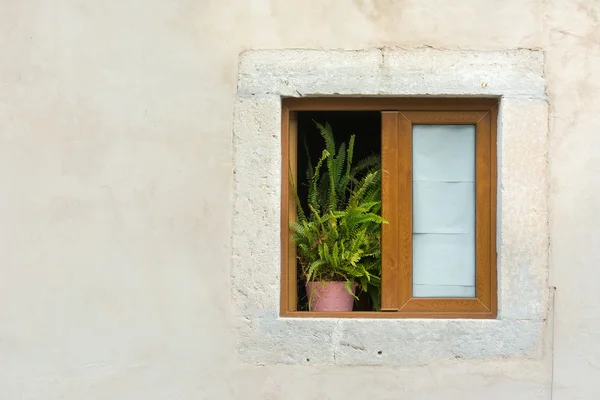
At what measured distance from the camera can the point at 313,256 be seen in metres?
4.03

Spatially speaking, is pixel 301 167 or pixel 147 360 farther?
pixel 301 167

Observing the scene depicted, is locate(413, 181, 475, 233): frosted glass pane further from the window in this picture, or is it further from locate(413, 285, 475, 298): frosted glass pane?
locate(413, 285, 475, 298): frosted glass pane

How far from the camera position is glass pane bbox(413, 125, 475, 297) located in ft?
13.1

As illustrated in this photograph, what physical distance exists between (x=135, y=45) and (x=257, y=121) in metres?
0.79

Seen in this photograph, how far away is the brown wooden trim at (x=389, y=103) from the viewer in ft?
13.1

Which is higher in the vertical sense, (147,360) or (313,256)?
(313,256)

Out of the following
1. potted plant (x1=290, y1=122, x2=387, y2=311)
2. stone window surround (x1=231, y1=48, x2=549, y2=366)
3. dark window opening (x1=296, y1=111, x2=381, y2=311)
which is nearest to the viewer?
stone window surround (x1=231, y1=48, x2=549, y2=366)

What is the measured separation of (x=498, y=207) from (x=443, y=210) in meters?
0.30

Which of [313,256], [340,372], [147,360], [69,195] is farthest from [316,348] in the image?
[69,195]

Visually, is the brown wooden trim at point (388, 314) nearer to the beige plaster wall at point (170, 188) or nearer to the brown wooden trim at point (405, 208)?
the brown wooden trim at point (405, 208)

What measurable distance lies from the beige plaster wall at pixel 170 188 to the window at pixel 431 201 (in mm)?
319

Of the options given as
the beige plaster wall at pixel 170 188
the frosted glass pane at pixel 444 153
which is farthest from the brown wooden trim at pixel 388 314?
the frosted glass pane at pixel 444 153

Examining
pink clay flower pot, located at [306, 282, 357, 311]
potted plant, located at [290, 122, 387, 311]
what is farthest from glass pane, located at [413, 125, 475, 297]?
pink clay flower pot, located at [306, 282, 357, 311]

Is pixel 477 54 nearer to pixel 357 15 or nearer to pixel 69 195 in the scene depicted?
pixel 357 15
